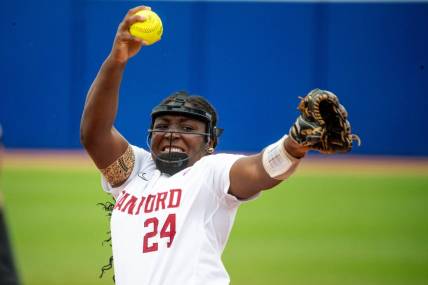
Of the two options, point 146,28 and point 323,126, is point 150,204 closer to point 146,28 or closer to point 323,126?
point 146,28

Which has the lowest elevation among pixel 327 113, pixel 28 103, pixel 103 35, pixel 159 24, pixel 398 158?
pixel 398 158

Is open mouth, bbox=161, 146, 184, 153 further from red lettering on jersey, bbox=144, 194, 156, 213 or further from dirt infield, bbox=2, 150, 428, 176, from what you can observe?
dirt infield, bbox=2, 150, 428, 176

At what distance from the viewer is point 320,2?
1573cm

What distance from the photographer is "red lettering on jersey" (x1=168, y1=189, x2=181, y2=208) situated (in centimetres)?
364

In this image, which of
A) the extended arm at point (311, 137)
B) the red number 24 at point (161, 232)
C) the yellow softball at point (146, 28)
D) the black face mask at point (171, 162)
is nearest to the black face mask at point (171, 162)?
the black face mask at point (171, 162)

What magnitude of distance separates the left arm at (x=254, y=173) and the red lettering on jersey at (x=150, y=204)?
0.43 metres

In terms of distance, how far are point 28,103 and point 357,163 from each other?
702cm

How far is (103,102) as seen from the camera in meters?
3.80

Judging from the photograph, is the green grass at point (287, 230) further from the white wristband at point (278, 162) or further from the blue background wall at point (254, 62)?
the white wristband at point (278, 162)

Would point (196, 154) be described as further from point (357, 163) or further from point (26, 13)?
point (26, 13)

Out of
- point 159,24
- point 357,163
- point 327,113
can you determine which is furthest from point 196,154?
point 357,163

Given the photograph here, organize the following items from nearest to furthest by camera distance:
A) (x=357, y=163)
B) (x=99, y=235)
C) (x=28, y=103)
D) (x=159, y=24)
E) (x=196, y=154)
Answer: (x=159, y=24) < (x=196, y=154) < (x=99, y=235) < (x=357, y=163) < (x=28, y=103)

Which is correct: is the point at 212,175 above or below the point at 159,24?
below

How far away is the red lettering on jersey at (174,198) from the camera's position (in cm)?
364
